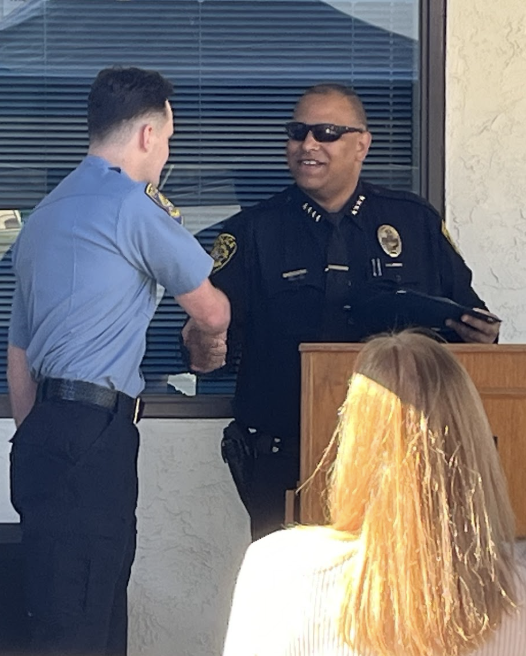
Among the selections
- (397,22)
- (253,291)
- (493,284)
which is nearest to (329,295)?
(253,291)

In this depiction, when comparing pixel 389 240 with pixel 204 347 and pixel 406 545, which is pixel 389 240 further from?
pixel 406 545

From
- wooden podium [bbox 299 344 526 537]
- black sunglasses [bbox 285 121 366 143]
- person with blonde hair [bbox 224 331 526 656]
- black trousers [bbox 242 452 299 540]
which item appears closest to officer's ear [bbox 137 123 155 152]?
black sunglasses [bbox 285 121 366 143]

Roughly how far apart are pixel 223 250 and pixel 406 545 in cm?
206

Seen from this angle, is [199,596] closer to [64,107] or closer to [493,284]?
[493,284]

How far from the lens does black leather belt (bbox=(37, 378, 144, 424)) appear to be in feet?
10.6

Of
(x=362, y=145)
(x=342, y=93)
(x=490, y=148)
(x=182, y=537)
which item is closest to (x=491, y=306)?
(x=490, y=148)

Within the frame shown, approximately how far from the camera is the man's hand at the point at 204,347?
3.45m

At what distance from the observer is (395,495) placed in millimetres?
1852

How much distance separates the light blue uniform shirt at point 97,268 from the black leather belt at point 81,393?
19 millimetres

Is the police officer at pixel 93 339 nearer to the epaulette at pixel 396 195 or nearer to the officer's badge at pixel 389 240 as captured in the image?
the officer's badge at pixel 389 240

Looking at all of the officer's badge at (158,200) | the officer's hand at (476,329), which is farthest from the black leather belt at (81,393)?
the officer's hand at (476,329)

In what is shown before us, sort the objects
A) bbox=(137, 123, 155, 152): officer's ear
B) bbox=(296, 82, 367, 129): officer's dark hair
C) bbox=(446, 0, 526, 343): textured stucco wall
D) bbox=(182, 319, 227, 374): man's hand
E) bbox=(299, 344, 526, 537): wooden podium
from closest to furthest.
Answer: bbox=(299, 344, 526, 537): wooden podium, bbox=(137, 123, 155, 152): officer's ear, bbox=(182, 319, 227, 374): man's hand, bbox=(296, 82, 367, 129): officer's dark hair, bbox=(446, 0, 526, 343): textured stucco wall

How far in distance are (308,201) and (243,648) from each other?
2.06 metres

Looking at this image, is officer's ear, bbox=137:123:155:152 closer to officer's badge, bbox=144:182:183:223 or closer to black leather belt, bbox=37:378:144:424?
officer's badge, bbox=144:182:183:223
